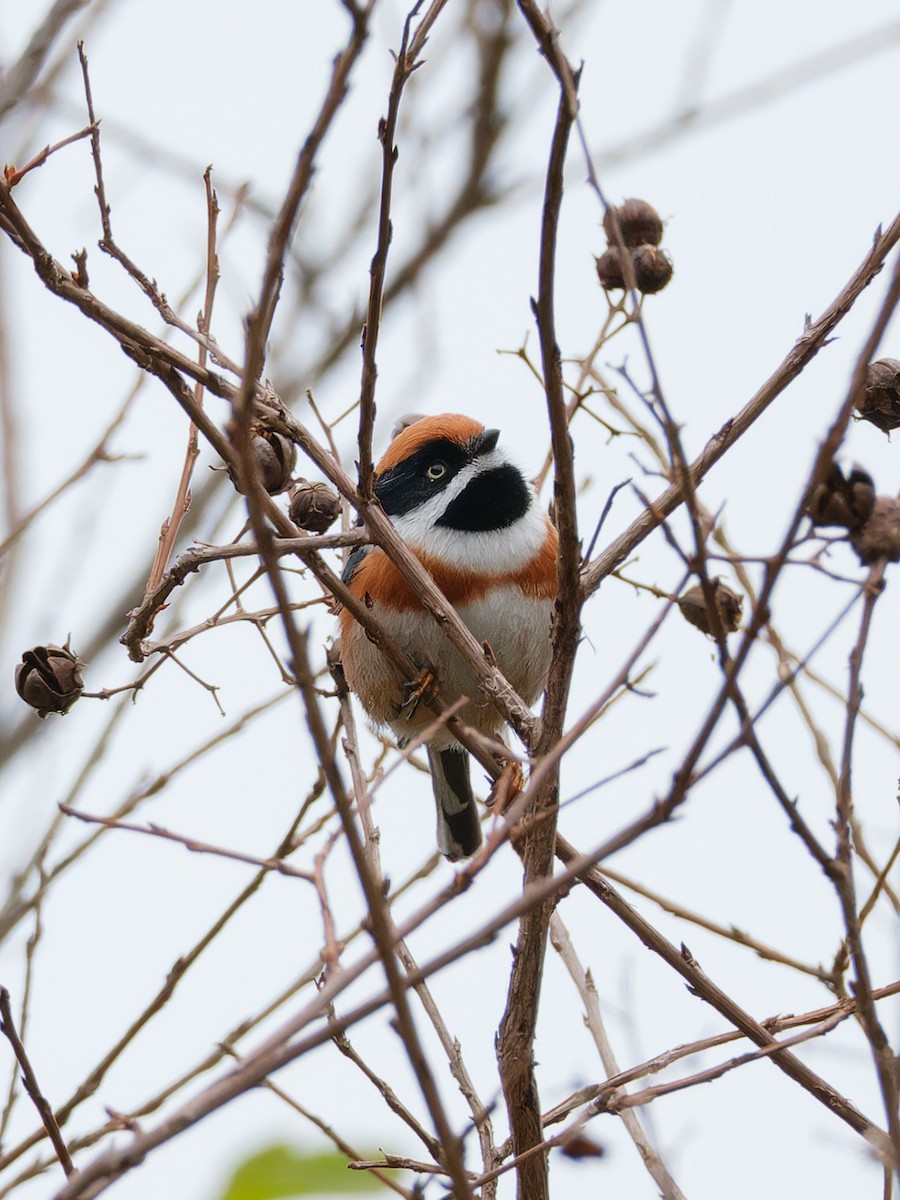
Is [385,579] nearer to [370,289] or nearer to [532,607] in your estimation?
[532,607]

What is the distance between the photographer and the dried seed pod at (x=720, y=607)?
2.94 metres

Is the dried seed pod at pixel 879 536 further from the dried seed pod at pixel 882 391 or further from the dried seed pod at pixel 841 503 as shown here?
the dried seed pod at pixel 882 391

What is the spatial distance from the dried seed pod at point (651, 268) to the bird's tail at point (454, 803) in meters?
2.07

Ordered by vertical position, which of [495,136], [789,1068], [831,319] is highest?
[495,136]

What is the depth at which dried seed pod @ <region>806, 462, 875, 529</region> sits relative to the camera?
2062 mm

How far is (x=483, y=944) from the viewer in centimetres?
148

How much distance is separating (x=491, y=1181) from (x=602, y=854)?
1.25 metres

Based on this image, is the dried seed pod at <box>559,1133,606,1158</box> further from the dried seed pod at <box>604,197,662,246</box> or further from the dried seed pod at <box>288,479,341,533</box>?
the dried seed pod at <box>604,197,662,246</box>

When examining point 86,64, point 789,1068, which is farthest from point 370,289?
point 789,1068

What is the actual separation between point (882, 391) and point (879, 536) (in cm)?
83

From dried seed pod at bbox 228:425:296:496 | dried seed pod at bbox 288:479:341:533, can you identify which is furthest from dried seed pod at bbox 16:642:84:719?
dried seed pod at bbox 288:479:341:533

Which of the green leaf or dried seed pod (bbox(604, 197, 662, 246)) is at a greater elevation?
dried seed pod (bbox(604, 197, 662, 246))

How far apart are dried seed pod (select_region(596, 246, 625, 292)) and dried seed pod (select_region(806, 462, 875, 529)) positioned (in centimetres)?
106

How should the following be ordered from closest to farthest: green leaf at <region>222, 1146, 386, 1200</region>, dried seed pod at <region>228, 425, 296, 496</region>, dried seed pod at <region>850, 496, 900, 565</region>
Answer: dried seed pod at <region>850, 496, 900, 565</region>
green leaf at <region>222, 1146, 386, 1200</region>
dried seed pod at <region>228, 425, 296, 496</region>
